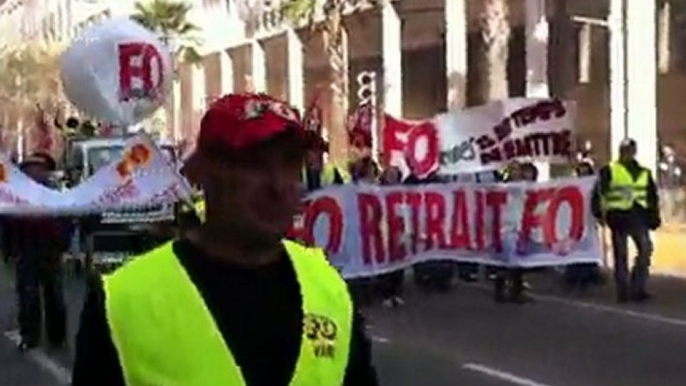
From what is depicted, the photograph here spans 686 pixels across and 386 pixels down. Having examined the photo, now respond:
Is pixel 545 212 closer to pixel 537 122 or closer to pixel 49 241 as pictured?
pixel 537 122

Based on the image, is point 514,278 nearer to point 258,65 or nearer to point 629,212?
point 629,212

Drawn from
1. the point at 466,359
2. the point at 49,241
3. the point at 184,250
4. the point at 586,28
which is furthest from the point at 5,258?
the point at 586,28

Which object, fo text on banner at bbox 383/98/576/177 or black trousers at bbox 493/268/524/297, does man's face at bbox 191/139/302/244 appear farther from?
fo text on banner at bbox 383/98/576/177

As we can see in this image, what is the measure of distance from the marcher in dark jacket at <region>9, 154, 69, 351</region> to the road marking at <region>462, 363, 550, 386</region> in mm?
3719

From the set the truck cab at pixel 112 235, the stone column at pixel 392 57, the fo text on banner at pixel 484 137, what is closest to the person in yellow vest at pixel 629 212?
the fo text on banner at pixel 484 137

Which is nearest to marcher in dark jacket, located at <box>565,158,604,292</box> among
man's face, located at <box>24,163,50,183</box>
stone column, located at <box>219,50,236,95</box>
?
man's face, located at <box>24,163,50,183</box>

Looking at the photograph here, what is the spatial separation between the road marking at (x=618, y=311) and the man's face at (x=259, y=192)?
14.0 m

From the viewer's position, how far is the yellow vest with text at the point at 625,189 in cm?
1964

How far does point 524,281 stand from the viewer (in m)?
21.5

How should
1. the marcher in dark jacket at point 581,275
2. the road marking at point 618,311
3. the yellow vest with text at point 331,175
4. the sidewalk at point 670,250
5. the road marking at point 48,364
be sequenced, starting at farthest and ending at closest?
the sidewalk at point 670,250
the marcher in dark jacket at point 581,275
the yellow vest with text at point 331,175
the road marking at point 618,311
the road marking at point 48,364

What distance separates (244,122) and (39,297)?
1306 cm

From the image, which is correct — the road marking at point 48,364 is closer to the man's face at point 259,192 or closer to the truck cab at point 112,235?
the truck cab at point 112,235

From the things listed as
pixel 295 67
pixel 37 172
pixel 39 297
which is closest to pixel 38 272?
pixel 39 297

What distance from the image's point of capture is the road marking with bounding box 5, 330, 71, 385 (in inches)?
537
